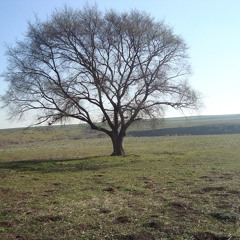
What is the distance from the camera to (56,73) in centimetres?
2955

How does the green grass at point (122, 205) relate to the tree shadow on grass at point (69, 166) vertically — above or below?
below

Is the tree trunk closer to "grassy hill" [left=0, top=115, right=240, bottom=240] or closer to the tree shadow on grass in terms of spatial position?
the tree shadow on grass

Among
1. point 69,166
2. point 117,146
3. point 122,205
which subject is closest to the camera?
point 122,205

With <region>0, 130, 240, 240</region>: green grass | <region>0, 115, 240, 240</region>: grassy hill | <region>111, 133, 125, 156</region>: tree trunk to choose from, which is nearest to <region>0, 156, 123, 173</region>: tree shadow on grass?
<region>0, 115, 240, 240</region>: grassy hill

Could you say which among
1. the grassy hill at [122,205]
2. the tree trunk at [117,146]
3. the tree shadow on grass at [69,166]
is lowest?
the grassy hill at [122,205]

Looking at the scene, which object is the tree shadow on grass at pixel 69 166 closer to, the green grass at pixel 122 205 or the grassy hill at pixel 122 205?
the grassy hill at pixel 122 205

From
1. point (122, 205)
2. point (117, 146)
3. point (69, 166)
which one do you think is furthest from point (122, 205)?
point (117, 146)

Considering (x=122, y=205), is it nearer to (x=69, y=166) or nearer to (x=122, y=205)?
(x=122, y=205)

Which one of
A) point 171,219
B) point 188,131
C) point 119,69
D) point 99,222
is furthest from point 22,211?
point 188,131

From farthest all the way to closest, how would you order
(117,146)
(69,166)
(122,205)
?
1. (117,146)
2. (69,166)
3. (122,205)

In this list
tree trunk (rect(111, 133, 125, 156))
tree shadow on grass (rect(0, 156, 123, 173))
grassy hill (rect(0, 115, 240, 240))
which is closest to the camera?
grassy hill (rect(0, 115, 240, 240))

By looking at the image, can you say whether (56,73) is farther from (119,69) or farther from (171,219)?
(171,219)

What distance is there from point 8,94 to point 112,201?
1920 centimetres

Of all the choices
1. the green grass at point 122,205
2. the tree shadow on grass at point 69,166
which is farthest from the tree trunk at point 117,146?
the green grass at point 122,205
